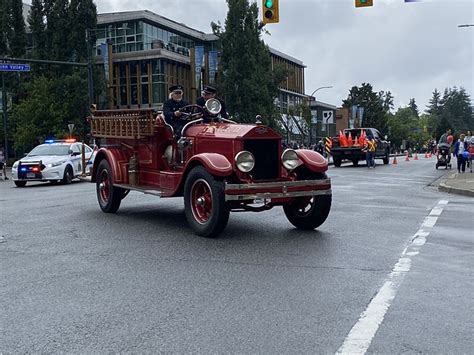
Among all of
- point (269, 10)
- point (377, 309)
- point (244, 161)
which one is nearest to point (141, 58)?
point (269, 10)

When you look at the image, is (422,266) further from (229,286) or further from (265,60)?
(265,60)

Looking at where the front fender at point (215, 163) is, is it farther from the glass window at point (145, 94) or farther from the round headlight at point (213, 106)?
the glass window at point (145, 94)

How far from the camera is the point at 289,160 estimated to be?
8891 mm

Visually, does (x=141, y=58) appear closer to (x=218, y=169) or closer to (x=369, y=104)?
(x=369, y=104)

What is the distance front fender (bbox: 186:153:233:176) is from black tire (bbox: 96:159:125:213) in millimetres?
3161

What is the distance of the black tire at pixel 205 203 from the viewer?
322 inches

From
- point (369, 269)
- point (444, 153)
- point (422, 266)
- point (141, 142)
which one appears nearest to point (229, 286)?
point (369, 269)

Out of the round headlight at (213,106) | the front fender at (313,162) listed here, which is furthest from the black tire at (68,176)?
the front fender at (313,162)

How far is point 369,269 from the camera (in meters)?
6.61

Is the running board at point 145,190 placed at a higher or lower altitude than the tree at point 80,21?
lower

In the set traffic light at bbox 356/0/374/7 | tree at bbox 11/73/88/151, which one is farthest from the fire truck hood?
tree at bbox 11/73/88/151

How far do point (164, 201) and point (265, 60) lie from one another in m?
36.2

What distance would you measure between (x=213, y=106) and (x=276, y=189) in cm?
212

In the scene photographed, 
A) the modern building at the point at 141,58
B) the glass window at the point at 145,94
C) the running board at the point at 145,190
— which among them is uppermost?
the modern building at the point at 141,58
